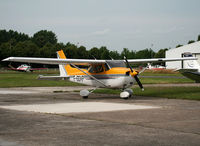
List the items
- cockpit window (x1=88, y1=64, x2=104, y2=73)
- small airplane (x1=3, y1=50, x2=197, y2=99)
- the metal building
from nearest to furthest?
small airplane (x1=3, y1=50, x2=197, y2=99) → cockpit window (x1=88, y1=64, x2=104, y2=73) → the metal building

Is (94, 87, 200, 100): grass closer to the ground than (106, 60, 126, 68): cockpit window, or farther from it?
closer to the ground

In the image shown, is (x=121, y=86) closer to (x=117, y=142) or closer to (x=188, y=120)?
(x=188, y=120)

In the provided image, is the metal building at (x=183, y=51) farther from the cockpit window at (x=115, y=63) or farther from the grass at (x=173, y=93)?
the cockpit window at (x=115, y=63)

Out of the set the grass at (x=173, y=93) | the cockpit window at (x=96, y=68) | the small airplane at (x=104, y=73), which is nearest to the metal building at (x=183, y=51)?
the grass at (x=173, y=93)

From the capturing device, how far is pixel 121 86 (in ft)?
56.4

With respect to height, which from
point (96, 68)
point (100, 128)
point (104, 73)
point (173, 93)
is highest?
point (96, 68)

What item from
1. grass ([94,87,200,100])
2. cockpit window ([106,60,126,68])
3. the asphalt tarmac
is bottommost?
grass ([94,87,200,100])

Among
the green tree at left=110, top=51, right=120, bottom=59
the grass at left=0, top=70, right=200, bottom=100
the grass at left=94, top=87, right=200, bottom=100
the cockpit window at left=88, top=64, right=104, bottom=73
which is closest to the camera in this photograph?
the grass at left=94, top=87, right=200, bottom=100

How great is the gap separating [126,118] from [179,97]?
7.85 m

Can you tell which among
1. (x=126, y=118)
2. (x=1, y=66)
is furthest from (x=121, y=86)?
(x=1, y=66)

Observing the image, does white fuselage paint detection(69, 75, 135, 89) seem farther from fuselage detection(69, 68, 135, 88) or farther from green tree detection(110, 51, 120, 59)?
green tree detection(110, 51, 120, 59)

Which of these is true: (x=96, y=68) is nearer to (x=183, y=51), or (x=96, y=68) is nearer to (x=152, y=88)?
(x=152, y=88)

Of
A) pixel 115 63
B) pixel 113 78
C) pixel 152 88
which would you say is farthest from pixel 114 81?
pixel 152 88

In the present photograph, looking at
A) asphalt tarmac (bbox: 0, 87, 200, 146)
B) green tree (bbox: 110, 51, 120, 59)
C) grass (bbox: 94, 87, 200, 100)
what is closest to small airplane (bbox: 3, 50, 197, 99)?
grass (bbox: 94, 87, 200, 100)
